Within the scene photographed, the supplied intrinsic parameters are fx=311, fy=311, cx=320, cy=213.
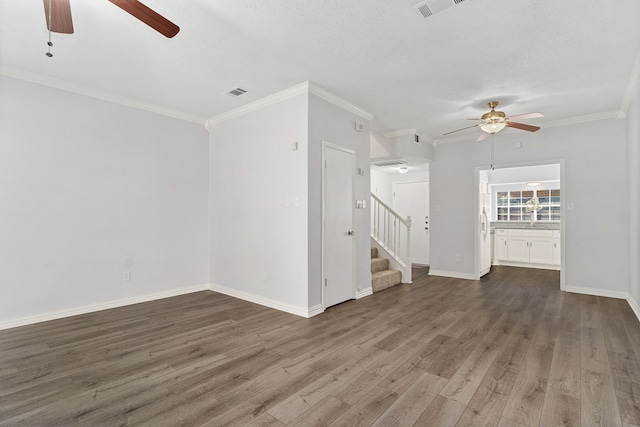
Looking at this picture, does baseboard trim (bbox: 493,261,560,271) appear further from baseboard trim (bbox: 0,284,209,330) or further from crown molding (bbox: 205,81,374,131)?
baseboard trim (bbox: 0,284,209,330)

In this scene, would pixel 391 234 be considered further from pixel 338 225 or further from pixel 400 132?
pixel 338 225

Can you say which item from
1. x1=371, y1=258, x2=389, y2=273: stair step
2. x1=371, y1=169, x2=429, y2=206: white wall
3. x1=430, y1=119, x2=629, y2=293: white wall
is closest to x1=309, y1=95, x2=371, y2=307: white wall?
x1=371, y1=258, x2=389, y2=273: stair step

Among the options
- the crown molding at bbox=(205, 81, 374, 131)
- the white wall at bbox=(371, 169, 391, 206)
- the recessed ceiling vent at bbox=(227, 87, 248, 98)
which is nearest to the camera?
the crown molding at bbox=(205, 81, 374, 131)

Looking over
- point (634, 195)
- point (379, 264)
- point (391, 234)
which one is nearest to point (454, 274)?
point (391, 234)

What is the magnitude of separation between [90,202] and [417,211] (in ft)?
23.6

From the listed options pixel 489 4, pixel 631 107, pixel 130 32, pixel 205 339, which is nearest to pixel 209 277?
pixel 205 339

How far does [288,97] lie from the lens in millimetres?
4055

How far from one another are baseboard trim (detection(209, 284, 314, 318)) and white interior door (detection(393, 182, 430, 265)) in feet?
17.5

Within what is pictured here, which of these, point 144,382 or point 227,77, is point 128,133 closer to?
point 227,77

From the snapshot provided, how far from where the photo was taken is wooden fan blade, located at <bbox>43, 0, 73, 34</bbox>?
72.0 inches

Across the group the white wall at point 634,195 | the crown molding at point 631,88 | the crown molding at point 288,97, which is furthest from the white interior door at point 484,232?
the crown molding at point 288,97

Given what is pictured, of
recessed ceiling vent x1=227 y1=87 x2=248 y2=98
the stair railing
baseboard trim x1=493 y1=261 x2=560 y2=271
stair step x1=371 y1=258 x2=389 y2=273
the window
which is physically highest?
recessed ceiling vent x1=227 y1=87 x2=248 y2=98

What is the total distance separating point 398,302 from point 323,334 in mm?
1633

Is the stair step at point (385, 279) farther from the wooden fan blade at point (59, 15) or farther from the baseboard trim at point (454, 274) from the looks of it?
the wooden fan blade at point (59, 15)
